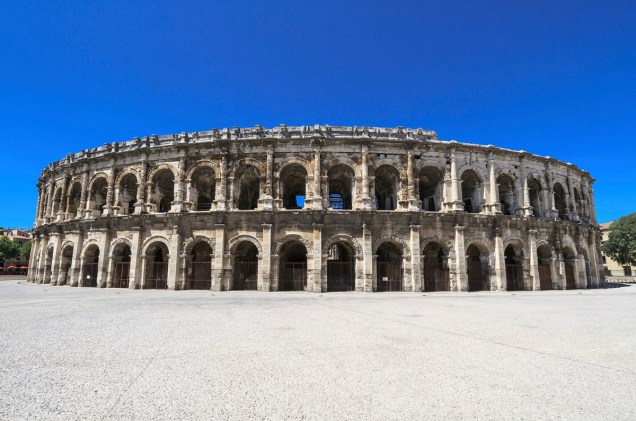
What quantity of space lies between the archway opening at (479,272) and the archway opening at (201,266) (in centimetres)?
1594

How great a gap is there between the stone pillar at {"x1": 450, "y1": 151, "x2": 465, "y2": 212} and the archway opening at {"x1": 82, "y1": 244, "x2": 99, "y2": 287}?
23.6m

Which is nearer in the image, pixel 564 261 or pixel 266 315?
pixel 266 315

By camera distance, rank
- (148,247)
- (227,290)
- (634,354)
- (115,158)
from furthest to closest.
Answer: (115,158) < (148,247) < (227,290) < (634,354)

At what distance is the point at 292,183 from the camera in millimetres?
21641

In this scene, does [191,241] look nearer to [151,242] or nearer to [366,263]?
[151,242]

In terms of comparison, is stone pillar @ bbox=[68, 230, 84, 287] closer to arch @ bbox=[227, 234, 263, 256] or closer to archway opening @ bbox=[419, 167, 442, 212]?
arch @ bbox=[227, 234, 263, 256]

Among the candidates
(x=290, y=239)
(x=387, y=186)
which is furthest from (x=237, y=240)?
(x=387, y=186)

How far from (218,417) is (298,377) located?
1202 millimetres

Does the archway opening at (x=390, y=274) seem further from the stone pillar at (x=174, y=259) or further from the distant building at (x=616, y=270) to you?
the distant building at (x=616, y=270)

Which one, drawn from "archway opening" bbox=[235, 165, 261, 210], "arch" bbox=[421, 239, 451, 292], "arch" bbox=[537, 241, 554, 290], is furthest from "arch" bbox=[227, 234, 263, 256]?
"arch" bbox=[537, 241, 554, 290]

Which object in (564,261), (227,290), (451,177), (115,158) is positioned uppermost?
(115,158)

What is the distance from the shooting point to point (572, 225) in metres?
21.4

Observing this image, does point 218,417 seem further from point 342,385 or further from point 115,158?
point 115,158

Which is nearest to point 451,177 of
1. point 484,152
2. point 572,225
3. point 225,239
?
point 484,152
